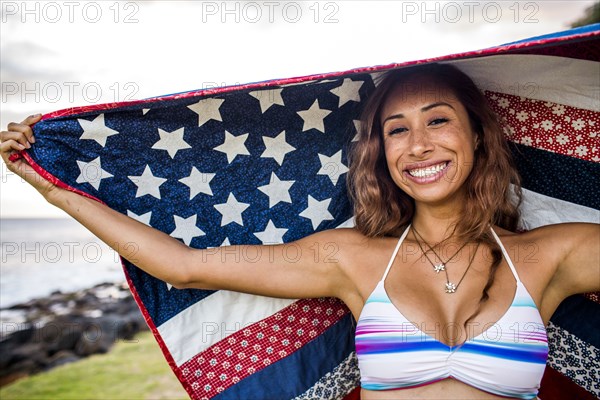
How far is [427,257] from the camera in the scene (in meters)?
2.16

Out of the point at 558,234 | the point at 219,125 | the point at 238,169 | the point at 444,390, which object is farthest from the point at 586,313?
the point at 219,125

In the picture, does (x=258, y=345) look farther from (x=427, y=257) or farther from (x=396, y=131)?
(x=396, y=131)

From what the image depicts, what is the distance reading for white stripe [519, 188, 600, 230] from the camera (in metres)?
2.21

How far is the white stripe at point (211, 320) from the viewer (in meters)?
2.11

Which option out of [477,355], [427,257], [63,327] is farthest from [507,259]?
[63,327]

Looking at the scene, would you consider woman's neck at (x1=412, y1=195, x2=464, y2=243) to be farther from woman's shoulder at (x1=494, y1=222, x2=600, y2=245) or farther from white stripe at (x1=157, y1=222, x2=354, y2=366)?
white stripe at (x1=157, y1=222, x2=354, y2=366)

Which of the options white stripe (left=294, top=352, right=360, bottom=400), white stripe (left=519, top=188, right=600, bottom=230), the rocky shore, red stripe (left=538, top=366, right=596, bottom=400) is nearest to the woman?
white stripe (left=519, top=188, right=600, bottom=230)

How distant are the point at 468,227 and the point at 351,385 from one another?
91 cm

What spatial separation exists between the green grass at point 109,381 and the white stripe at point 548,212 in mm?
4061

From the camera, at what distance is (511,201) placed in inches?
93.2

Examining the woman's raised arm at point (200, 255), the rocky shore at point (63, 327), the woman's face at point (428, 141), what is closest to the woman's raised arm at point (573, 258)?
the woman's face at point (428, 141)

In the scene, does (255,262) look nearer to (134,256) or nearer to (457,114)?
(134,256)

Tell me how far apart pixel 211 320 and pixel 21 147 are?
102 cm

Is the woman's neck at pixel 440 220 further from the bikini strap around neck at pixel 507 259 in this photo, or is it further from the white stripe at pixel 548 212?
the white stripe at pixel 548 212
